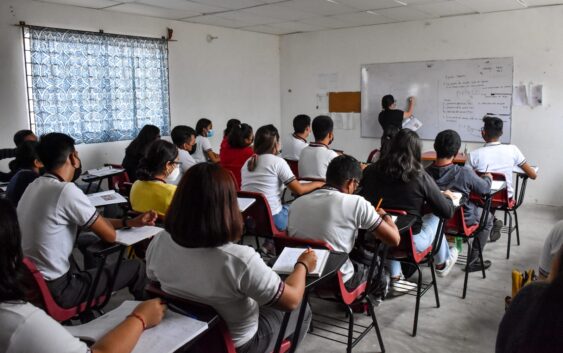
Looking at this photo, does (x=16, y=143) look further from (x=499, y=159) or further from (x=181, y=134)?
(x=499, y=159)

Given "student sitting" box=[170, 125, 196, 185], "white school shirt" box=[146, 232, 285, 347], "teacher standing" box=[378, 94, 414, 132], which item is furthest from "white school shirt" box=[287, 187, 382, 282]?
"teacher standing" box=[378, 94, 414, 132]

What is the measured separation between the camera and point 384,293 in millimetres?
3152

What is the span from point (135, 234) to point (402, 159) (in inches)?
62.0

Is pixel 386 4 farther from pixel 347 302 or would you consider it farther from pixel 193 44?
pixel 347 302

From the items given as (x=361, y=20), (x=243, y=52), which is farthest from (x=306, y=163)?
(x=243, y=52)

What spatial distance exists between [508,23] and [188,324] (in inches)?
244

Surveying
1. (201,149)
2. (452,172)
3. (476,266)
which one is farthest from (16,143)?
(476,266)

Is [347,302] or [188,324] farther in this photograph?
[347,302]

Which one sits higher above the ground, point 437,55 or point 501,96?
point 437,55

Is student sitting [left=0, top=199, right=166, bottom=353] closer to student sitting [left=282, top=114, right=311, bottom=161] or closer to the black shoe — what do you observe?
the black shoe

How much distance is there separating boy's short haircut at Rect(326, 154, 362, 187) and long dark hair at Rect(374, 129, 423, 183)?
21.2 inches

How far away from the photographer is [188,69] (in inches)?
269

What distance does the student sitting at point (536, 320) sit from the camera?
0.92 meters

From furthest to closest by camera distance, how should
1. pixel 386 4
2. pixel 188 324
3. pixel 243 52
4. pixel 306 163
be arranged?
1. pixel 243 52
2. pixel 386 4
3. pixel 306 163
4. pixel 188 324
